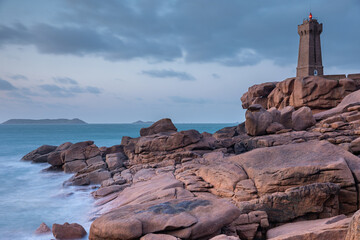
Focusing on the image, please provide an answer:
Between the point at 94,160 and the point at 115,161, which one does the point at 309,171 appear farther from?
the point at 94,160

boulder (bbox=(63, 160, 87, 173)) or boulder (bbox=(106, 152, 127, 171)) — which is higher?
boulder (bbox=(106, 152, 127, 171))

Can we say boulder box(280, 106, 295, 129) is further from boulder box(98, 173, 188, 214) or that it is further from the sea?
the sea

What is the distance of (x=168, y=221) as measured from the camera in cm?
667

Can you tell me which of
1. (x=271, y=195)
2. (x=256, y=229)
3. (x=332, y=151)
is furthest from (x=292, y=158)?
(x=256, y=229)

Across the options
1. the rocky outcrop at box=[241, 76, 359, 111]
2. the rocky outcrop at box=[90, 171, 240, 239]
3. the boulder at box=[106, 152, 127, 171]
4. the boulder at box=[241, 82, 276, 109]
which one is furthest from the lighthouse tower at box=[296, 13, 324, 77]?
the rocky outcrop at box=[90, 171, 240, 239]

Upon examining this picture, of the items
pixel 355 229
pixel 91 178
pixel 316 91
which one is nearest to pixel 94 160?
pixel 91 178

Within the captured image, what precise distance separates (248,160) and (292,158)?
1715 millimetres

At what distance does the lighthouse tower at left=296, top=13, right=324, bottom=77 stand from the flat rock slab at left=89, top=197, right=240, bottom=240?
41.7 m

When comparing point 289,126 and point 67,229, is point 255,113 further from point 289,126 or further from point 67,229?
point 67,229

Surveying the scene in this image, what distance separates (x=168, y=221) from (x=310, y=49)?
145ft

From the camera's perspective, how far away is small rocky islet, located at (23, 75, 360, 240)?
6.74 m

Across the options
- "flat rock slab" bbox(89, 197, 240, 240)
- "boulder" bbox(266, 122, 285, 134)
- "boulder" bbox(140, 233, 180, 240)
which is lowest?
"boulder" bbox(140, 233, 180, 240)

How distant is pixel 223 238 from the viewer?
18.7ft

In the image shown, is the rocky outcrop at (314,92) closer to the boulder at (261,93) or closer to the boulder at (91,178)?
the boulder at (261,93)
